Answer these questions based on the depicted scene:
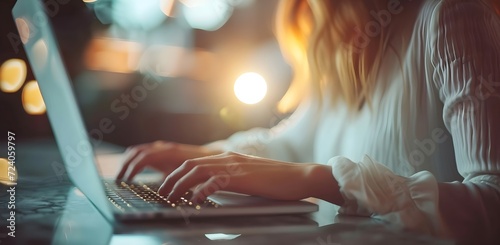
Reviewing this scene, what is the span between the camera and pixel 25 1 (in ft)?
2.47

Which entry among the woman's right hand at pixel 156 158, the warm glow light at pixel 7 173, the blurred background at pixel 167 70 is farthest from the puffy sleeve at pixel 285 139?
the warm glow light at pixel 7 173

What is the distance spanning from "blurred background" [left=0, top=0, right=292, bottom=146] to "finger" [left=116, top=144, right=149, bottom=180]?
2.1 inches

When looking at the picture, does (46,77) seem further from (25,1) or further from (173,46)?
(173,46)

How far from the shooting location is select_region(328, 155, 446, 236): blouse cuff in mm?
603

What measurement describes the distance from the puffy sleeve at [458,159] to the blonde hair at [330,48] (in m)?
0.13

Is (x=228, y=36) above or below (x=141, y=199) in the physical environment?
above

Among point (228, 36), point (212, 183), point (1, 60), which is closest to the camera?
point (212, 183)

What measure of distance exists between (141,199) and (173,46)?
50cm

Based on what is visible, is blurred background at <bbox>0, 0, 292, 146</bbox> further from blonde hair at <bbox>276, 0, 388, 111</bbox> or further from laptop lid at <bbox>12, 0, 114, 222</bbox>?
laptop lid at <bbox>12, 0, 114, 222</bbox>

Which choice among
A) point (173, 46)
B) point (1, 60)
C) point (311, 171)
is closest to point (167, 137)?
point (173, 46)

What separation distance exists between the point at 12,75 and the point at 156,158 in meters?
0.32

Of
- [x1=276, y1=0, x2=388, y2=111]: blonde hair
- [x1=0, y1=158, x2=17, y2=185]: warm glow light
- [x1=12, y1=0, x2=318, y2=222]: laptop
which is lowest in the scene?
[x1=0, y1=158, x2=17, y2=185]: warm glow light

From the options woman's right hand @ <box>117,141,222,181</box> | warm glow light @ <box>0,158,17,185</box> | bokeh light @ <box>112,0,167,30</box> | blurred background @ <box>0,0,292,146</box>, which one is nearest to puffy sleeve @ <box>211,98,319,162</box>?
blurred background @ <box>0,0,292,146</box>

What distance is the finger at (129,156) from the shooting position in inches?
34.4
